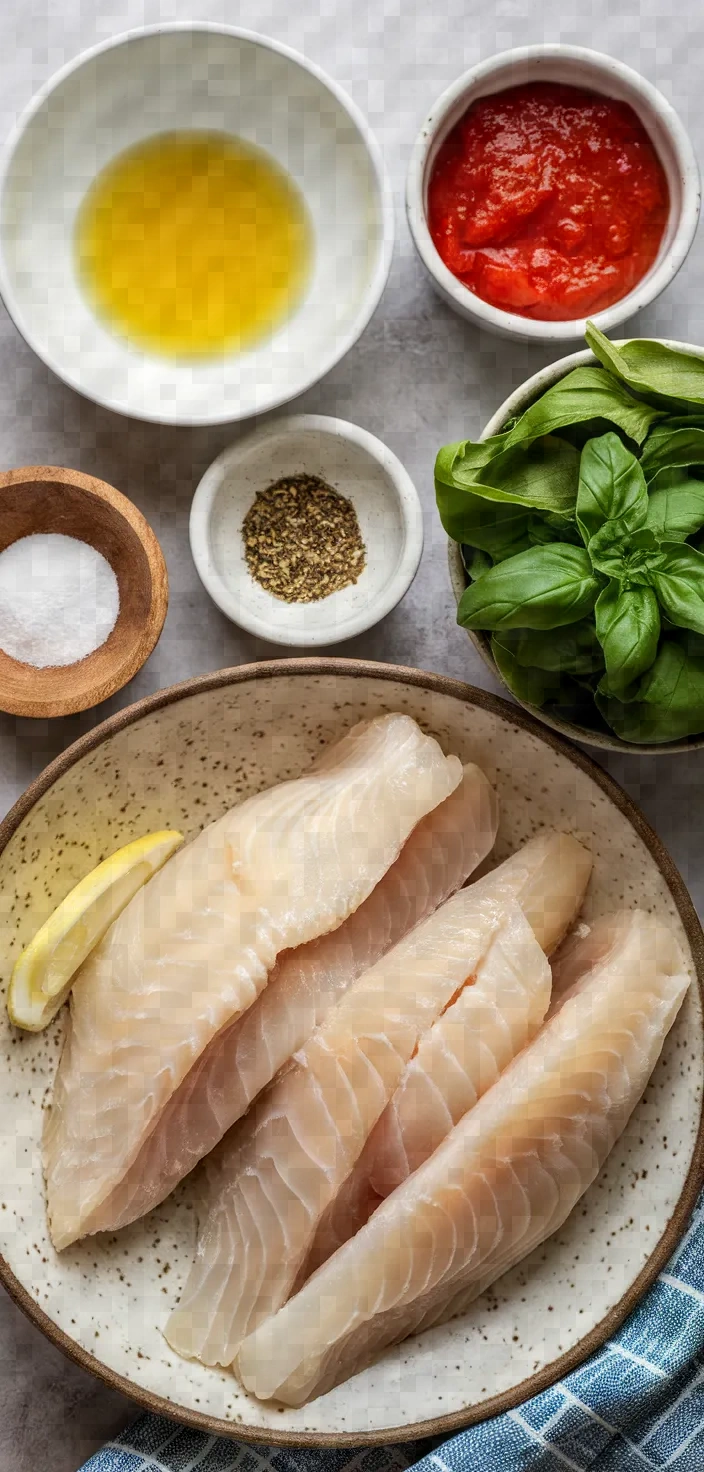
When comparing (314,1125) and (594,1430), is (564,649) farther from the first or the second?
(594,1430)

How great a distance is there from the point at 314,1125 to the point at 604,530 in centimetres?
105

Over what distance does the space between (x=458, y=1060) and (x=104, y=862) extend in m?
0.71

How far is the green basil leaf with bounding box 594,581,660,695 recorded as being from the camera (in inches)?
66.7

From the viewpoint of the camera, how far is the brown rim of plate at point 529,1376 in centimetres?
192

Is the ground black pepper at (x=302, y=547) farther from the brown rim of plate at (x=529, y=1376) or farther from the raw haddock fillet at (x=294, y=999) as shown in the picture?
the raw haddock fillet at (x=294, y=999)

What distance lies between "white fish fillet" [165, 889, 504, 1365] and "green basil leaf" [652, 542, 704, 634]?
62cm

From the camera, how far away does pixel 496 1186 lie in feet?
6.22

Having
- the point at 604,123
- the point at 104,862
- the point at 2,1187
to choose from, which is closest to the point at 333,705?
the point at 104,862

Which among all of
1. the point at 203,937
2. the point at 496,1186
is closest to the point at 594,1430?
the point at 496,1186

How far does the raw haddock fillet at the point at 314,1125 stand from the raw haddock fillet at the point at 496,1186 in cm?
9

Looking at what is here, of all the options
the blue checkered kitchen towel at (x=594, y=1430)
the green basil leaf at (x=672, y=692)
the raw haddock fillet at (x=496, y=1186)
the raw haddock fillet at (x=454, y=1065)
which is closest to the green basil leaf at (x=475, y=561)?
the green basil leaf at (x=672, y=692)

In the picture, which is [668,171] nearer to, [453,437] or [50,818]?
[453,437]

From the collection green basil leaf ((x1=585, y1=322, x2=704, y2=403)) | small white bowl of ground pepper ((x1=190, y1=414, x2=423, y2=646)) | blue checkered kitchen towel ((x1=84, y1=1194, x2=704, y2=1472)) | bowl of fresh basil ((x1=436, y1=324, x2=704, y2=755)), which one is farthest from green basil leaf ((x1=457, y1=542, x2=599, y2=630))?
blue checkered kitchen towel ((x1=84, y1=1194, x2=704, y2=1472))

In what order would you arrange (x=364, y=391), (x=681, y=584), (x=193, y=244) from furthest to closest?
(x=364, y=391) < (x=193, y=244) < (x=681, y=584)
